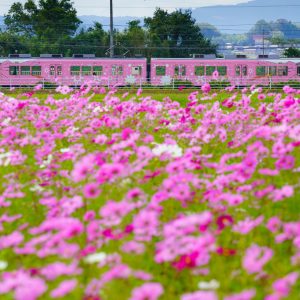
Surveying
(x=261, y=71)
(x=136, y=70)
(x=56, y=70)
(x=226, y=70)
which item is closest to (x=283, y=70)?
(x=261, y=71)

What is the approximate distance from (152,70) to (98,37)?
2765cm

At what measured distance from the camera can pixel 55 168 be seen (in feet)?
12.3

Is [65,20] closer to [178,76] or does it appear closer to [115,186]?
[178,76]

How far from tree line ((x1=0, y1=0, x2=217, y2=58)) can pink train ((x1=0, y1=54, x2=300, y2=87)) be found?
998 inches

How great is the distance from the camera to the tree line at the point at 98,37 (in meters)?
51.9

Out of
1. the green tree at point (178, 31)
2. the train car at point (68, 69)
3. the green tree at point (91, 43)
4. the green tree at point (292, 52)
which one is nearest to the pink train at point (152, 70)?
the train car at point (68, 69)

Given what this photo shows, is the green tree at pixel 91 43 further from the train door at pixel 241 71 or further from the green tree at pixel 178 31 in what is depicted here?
the train door at pixel 241 71

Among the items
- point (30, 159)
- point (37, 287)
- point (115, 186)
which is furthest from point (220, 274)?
point (30, 159)

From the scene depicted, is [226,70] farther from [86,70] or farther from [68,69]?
[68,69]

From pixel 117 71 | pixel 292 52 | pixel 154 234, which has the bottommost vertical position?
pixel 154 234

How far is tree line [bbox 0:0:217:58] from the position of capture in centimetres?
5191

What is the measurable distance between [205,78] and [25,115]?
20.3 meters

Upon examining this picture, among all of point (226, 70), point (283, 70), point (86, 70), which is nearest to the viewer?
point (86, 70)

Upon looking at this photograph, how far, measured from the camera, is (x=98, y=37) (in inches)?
2094
